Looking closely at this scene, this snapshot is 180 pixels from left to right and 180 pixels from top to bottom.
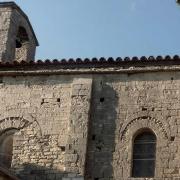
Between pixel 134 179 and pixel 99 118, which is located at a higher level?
pixel 99 118

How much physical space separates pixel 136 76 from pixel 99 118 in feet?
4.41

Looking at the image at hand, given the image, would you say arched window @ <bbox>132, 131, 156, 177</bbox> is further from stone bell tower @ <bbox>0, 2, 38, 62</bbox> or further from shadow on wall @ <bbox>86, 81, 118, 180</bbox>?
stone bell tower @ <bbox>0, 2, 38, 62</bbox>

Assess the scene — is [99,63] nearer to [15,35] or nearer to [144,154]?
[144,154]

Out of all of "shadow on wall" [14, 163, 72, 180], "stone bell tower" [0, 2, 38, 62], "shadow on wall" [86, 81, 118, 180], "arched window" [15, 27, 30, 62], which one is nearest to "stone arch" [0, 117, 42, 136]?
"shadow on wall" [14, 163, 72, 180]

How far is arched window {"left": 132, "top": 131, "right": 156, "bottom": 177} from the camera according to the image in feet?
54.5

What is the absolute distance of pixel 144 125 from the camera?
16.9 m

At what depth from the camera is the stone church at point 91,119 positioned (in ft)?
54.7

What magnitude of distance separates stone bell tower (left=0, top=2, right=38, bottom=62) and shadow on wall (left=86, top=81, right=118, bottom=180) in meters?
3.81

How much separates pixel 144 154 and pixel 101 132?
3.70 feet

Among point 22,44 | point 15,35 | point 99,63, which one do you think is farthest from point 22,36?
point 99,63

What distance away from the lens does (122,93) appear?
17.4 metres

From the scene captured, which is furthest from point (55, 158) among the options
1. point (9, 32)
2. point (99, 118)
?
point (9, 32)

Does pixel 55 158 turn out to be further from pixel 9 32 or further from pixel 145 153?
pixel 9 32

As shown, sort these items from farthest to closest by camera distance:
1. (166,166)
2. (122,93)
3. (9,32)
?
(9,32) < (122,93) < (166,166)
